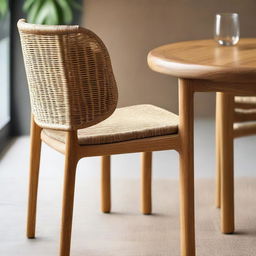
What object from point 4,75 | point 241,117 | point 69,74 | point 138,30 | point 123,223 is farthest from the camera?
point 138,30

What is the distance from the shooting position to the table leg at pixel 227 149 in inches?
119

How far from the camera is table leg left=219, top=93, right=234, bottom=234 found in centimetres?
302

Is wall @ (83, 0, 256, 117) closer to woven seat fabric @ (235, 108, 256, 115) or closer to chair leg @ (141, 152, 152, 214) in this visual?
chair leg @ (141, 152, 152, 214)

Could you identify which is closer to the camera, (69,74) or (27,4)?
A: (69,74)

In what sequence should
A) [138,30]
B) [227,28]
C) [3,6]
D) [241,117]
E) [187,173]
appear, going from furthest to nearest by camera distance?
1. [138,30]
2. [3,6]
3. [241,117]
4. [227,28]
5. [187,173]

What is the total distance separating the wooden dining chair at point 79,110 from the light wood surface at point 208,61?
214mm

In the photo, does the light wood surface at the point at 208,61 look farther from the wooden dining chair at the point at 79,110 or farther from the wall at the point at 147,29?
the wall at the point at 147,29

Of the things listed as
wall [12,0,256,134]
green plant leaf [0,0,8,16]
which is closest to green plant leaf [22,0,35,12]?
green plant leaf [0,0,8,16]

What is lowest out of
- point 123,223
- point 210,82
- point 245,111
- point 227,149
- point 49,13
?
point 123,223

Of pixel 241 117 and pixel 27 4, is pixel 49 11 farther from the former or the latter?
pixel 241 117

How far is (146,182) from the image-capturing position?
3.28 metres

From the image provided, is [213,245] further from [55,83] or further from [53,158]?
[53,158]

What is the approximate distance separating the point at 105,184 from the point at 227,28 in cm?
92

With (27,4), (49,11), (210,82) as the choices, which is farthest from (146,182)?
(27,4)
